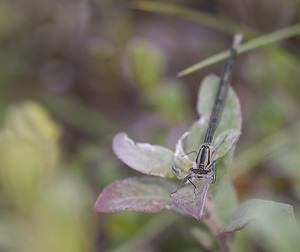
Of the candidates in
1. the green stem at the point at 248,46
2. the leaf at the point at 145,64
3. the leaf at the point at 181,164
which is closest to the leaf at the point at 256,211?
the leaf at the point at 181,164

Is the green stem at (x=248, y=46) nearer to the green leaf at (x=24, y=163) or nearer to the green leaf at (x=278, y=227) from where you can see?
the green leaf at (x=24, y=163)

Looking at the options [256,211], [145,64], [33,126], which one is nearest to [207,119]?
[256,211]

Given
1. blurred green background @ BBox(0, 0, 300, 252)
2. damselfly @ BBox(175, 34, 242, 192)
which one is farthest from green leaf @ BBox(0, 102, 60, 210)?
damselfly @ BBox(175, 34, 242, 192)

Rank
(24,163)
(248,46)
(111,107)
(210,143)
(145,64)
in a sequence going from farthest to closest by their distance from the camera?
(111,107) < (145,64) < (248,46) < (24,163) < (210,143)

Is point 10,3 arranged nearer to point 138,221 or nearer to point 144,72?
point 144,72

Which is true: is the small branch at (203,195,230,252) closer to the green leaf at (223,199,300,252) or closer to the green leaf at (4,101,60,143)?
the green leaf at (223,199,300,252)

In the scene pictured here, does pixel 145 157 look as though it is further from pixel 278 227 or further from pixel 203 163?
pixel 278 227
